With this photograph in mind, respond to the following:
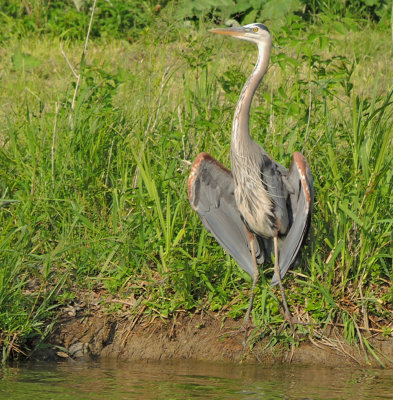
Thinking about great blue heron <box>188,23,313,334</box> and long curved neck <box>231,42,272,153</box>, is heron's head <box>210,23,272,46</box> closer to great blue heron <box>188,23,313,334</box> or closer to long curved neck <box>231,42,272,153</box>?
great blue heron <box>188,23,313,334</box>

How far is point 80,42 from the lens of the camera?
8.81 metres

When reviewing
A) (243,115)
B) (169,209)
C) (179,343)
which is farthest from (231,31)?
(179,343)

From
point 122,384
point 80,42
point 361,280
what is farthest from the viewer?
point 80,42

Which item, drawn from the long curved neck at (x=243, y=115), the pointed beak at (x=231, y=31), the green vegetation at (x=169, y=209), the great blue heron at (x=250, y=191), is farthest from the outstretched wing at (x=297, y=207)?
the pointed beak at (x=231, y=31)

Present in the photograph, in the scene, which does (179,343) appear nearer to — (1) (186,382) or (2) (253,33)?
(1) (186,382)

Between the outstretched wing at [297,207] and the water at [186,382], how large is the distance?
0.65 meters

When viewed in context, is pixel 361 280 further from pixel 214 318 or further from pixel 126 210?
pixel 126 210

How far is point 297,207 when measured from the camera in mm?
5008

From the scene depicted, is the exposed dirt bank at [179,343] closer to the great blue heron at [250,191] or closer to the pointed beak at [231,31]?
the great blue heron at [250,191]

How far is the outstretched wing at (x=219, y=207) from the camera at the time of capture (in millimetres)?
4988

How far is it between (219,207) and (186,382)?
1223mm

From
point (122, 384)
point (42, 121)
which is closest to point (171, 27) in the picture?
point (42, 121)

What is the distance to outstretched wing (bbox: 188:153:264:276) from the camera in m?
4.99

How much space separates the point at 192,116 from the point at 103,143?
0.65 meters
